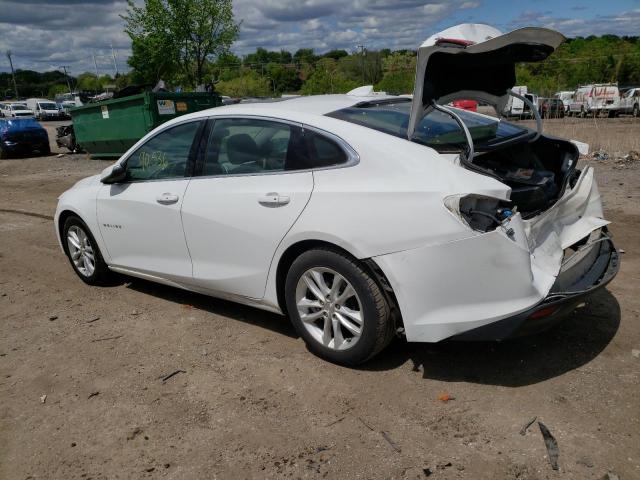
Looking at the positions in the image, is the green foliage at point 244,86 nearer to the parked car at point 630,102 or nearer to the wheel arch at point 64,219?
the parked car at point 630,102

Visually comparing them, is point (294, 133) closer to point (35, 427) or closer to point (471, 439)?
point (471, 439)

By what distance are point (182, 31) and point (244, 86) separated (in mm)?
18814

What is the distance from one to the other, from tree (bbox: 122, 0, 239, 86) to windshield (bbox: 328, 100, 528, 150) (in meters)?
27.2

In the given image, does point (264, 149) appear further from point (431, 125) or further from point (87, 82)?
point (87, 82)

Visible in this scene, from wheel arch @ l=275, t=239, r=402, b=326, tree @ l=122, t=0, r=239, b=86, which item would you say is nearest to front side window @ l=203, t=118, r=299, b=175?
wheel arch @ l=275, t=239, r=402, b=326

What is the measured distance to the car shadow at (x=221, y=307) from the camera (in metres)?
4.37

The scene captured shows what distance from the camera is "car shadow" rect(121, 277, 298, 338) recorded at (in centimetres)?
437

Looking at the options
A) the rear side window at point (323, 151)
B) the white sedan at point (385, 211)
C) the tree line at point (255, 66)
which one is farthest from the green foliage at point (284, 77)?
the rear side window at point (323, 151)

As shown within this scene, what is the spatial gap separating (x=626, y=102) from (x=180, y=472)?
35884 millimetres

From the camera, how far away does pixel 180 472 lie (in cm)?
279

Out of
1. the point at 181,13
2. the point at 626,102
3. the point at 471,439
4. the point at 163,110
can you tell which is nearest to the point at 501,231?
the point at 471,439

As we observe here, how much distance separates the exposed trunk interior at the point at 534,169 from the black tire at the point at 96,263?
11.4 feet

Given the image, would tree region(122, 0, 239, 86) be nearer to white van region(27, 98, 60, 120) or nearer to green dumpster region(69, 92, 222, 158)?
green dumpster region(69, 92, 222, 158)

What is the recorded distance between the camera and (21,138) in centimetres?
1958
